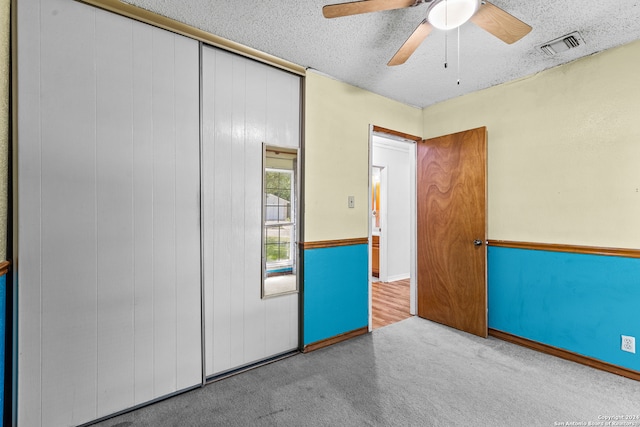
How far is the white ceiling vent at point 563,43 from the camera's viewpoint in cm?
214

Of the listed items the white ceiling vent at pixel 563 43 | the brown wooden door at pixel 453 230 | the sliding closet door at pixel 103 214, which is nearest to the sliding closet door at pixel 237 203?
the sliding closet door at pixel 103 214

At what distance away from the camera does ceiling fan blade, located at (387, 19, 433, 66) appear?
167 centimetres

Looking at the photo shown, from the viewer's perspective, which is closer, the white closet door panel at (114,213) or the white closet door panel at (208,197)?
the white closet door panel at (114,213)

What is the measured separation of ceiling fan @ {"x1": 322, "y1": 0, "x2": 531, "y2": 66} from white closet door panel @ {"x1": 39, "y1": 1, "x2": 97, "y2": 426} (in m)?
1.46

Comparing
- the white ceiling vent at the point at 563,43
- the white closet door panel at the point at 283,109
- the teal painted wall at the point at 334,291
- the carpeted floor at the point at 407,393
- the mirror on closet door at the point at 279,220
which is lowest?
the carpeted floor at the point at 407,393

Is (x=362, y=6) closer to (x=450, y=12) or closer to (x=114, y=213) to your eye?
(x=450, y=12)

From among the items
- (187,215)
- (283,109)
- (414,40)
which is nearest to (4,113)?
(187,215)

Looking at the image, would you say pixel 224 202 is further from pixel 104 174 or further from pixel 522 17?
pixel 522 17

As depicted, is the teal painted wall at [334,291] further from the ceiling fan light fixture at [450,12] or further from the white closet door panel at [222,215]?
the ceiling fan light fixture at [450,12]

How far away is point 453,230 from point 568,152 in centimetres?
119

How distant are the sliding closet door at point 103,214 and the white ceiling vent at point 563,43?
103 inches

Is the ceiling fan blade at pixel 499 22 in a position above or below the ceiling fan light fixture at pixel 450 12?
below

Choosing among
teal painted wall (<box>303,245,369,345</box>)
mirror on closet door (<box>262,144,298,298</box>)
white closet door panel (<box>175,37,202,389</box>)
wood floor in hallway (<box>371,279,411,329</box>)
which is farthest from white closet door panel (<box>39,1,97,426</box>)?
wood floor in hallway (<box>371,279,411,329</box>)

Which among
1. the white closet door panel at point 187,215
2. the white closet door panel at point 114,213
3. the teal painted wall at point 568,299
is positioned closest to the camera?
the white closet door panel at point 114,213
